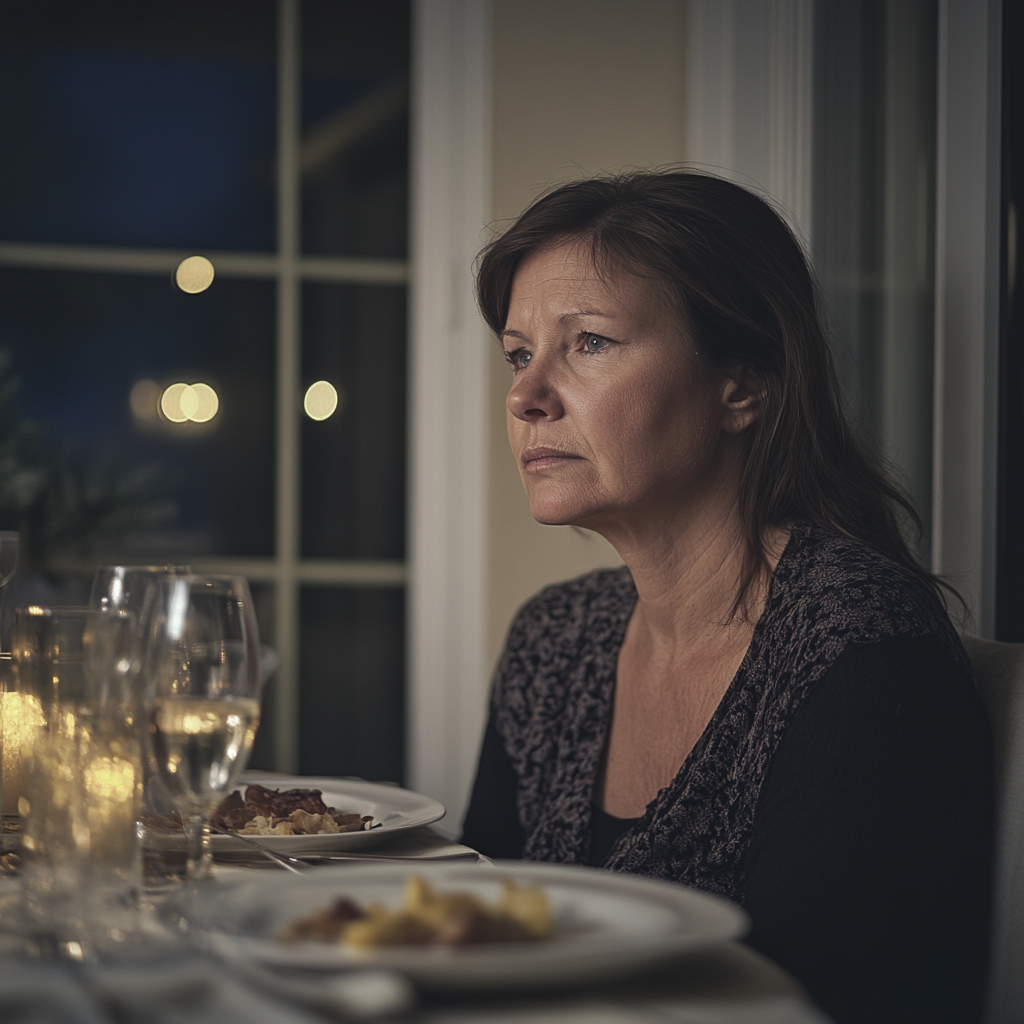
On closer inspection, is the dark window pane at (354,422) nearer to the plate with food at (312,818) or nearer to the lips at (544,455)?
the lips at (544,455)

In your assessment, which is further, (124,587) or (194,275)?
(194,275)

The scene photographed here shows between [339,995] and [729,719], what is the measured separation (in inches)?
30.5

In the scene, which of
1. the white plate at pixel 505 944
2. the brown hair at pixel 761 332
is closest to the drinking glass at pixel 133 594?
the white plate at pixel 505 944

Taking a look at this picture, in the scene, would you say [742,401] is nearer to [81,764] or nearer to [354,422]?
[81,764]

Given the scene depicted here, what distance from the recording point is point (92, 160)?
119 inches

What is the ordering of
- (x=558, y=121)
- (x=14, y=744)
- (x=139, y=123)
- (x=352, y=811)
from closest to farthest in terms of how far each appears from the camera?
1. (x=14, y=744)
2. (x=352, y=811)
3. (x=558, y=121)
4. (x=139, y=123)

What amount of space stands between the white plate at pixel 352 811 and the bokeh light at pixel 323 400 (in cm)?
178

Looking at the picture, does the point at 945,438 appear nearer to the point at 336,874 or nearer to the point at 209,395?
the point at 336,874

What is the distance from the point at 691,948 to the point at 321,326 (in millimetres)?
2686

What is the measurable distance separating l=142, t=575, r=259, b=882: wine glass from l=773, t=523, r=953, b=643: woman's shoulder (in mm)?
585

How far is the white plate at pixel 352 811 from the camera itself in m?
0.95

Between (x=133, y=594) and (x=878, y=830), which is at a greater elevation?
(x=133, y=594)

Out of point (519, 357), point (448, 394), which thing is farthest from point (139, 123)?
point (519, 357)

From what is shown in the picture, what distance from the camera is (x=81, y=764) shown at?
28.9 inches
